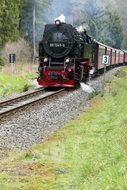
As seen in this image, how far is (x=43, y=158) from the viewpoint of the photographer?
30.4ft

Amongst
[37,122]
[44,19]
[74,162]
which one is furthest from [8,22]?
[74,162]

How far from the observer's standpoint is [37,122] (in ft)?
46.4

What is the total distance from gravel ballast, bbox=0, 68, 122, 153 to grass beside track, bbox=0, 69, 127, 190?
53 cm

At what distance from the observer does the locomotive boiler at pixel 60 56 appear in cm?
2492

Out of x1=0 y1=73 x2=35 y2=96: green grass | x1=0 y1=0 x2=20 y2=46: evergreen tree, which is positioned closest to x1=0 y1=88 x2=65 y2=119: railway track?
x1=0 y1=73 x2=35 y2=96: green grass

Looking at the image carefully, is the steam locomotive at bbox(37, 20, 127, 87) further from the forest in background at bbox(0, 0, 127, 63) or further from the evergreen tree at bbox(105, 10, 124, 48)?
the evergreen tree at bbox(105, 10, 124, 48)

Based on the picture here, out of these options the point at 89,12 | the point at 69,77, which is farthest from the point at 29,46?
the point at 69,77

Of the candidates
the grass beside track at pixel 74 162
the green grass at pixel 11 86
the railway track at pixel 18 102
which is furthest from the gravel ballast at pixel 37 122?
the green grass at pixel 11 86

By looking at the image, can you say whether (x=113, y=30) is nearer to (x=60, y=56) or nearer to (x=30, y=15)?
(x=30, y=15)

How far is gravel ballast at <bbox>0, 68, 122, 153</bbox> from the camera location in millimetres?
11307

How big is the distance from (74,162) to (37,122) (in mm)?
5478

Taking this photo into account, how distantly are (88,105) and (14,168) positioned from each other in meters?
10.7

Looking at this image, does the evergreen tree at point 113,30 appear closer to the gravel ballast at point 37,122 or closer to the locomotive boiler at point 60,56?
the locomotive boiler at point 60,56

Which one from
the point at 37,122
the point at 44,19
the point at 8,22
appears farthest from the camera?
the point at 44,19
